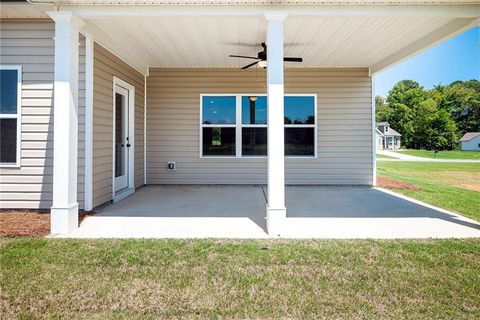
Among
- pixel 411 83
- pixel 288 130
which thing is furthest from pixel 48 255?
pixel 411 83

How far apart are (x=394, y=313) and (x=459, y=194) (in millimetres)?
5950

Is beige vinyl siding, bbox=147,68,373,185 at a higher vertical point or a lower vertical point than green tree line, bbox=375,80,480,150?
lower

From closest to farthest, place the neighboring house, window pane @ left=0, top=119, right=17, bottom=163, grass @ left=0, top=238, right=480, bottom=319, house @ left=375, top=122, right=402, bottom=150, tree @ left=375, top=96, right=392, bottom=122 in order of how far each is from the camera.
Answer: grass @ left=0, top=238, right=480, bottom=319 → window pane @ left=0, top=119, right=17, bottom=163 → the neighboring house → house @ left=375, top=122, right=402, bottom=150 → tree @ left=375, top=96, right=392, bottom=122

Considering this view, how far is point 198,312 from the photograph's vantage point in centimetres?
207

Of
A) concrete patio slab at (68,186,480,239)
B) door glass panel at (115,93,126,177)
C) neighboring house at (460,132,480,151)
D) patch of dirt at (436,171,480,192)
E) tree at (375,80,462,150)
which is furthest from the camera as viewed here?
neighboring house at (460,132,480,151)

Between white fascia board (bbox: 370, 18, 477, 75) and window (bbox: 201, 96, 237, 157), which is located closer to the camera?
white fascia board (bbox: 370, 18, 477, 75)

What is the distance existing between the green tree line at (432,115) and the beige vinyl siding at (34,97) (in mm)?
42957

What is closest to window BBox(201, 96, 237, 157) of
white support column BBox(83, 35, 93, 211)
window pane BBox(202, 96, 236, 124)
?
window pane BBox(202, 96, 236, 124)

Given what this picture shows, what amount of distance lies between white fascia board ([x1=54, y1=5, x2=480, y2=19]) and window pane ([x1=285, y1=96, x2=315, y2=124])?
148 inches

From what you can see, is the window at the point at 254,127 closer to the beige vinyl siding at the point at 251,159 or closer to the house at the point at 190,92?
the house at the point at 190,92

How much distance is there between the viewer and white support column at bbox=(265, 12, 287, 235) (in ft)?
12.1

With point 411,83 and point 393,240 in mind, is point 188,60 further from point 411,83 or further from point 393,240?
point 411,83

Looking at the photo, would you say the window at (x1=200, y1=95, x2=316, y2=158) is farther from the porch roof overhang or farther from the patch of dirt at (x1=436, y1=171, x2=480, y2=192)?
the patch of dirt at (x1=436, y1=171, x2=480, y2=192)

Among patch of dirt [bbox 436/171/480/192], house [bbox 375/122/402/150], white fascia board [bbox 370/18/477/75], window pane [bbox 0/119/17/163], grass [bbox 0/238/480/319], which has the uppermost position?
house [bbox 375/122/402/150]
